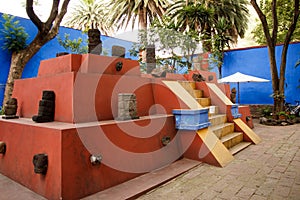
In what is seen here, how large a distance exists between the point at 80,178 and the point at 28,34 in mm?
7655

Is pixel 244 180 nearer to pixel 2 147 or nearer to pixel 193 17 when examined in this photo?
pixel 2 147

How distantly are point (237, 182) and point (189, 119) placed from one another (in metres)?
1.17

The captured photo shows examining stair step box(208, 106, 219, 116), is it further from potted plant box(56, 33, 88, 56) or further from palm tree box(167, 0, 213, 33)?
→ palm tree box(167, 0, 213, 33)

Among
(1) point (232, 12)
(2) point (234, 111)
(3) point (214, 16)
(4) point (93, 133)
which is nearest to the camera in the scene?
(4) point (93, 133)

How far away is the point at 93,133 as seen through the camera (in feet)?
7.98

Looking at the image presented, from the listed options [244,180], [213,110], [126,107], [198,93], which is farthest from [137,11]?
[244,180]

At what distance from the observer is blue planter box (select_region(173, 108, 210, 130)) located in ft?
11.5

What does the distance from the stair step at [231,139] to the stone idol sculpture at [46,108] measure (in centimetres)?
312

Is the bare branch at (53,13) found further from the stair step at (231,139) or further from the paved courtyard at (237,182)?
the stair step at (231,139)

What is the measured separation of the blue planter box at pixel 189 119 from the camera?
3.50 m

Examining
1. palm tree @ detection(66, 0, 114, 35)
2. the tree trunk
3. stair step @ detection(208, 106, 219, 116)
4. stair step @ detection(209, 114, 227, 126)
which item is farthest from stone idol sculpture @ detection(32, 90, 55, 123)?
palm tree @ detection(66, 0, 114, 35)

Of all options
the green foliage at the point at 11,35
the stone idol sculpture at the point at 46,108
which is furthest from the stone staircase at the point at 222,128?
the green foliage at the point at 11,35

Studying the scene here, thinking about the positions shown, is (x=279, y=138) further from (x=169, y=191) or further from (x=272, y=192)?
(x=169, y=191)

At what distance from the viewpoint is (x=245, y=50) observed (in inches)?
386
